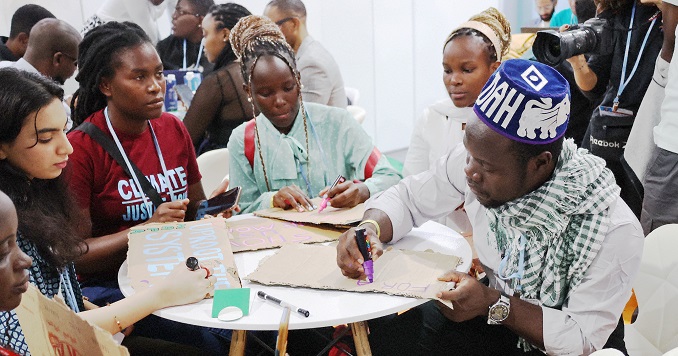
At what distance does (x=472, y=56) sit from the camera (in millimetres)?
2408

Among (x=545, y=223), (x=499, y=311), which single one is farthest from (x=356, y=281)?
(x=545, y=223)

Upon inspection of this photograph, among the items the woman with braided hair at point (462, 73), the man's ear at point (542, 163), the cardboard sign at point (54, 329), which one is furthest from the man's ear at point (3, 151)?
the woman with braided hair at point (462, 73)

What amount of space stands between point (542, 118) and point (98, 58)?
1.56m

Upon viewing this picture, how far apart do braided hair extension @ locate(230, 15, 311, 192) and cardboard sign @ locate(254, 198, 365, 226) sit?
0.33m

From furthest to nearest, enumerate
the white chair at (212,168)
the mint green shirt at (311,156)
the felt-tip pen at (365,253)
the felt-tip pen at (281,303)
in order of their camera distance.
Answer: the white chair at (212,168) < the mint green shirt at (311,156) < the felt-tip pen at (365,253) < the felt-tip pen at (281,303)

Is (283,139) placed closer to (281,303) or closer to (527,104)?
(281,303)

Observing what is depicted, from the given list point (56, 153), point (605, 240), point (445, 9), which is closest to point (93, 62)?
point (56, 153)

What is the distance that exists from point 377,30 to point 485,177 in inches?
197

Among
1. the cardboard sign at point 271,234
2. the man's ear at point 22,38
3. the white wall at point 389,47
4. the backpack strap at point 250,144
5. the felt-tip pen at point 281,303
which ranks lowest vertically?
the white wall at point 389,47

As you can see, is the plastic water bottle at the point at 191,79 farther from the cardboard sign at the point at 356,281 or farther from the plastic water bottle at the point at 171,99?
the cardboard sign at the point at 356,281

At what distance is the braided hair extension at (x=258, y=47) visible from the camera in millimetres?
2350

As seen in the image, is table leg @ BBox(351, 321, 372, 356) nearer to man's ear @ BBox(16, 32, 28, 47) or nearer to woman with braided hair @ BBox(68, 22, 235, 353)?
woman with braided hair @ BBox(68, 22, 235, 353)

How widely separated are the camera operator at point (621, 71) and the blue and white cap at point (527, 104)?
135 cm

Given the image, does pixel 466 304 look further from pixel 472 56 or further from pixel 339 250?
pixel 472 56
